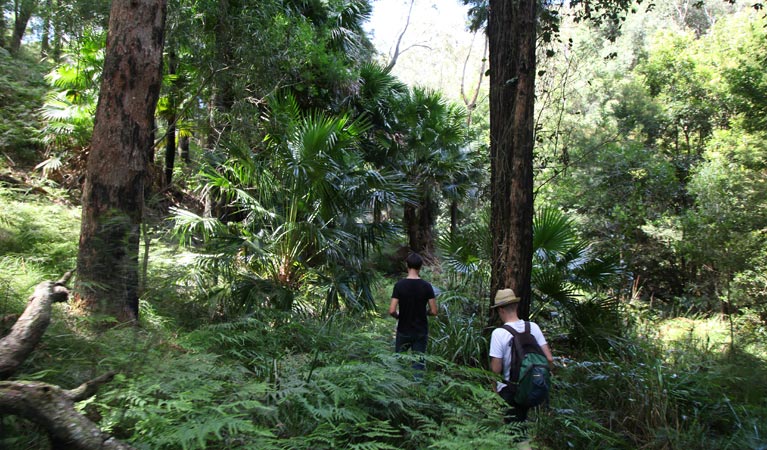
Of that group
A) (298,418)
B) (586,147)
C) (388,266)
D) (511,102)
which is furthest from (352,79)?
(586,147)

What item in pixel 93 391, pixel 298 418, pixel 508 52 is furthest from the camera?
pixel 508 52

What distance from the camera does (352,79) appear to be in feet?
36.8

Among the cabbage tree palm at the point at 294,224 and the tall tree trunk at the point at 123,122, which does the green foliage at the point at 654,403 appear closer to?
the cabbage tree palm at the point at 294,224

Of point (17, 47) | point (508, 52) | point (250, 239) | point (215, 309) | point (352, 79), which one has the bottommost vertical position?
point (215, 309)

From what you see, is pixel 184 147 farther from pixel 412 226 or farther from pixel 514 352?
pixel 514 352

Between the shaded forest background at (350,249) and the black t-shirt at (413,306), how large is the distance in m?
0.34

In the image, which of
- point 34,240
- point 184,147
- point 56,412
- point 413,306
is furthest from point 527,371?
point 184,147

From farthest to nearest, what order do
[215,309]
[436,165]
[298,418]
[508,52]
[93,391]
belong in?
1. [436,165]
2. [215,309]
3. [508,52]
4. [298,418]
5. [93,391]

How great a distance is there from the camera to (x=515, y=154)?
529 centimetres

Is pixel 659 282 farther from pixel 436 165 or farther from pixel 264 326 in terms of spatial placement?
pixel 264 326

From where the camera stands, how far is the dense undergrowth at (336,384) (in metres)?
2.38

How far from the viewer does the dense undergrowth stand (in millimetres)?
2381

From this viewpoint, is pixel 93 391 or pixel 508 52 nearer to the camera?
pixel 93 391

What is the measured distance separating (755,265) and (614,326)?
854 cm
